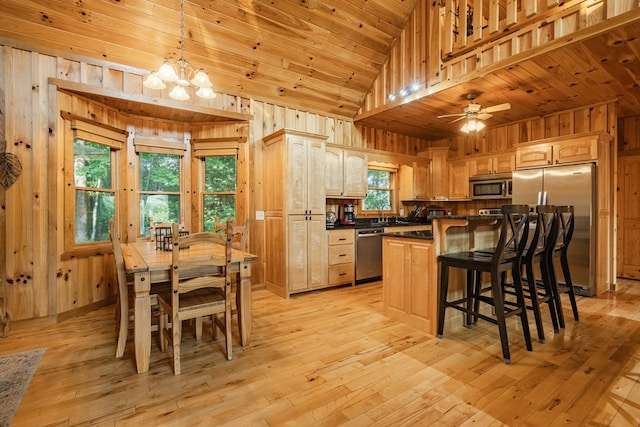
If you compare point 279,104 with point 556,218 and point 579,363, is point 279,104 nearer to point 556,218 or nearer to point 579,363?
point 556,218

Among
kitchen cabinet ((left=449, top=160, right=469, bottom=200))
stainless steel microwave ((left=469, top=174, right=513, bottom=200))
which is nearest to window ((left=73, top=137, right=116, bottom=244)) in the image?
kitchen cabinet ((left=449, top=160, right=469, bottom=200))

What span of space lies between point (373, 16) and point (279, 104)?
1.78 metres

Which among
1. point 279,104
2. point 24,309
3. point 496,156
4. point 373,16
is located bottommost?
point 24,309

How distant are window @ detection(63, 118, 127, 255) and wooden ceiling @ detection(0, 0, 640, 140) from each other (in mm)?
873

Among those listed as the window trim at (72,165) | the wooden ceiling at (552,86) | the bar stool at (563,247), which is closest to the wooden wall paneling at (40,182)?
the window trim at (72,165)

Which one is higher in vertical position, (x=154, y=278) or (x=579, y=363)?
(x=154, y=278)

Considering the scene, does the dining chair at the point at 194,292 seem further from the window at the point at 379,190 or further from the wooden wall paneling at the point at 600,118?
the wooden wall paneling at the point at 600,118

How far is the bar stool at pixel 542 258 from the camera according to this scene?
263 cm

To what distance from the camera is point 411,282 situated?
302 centimetres

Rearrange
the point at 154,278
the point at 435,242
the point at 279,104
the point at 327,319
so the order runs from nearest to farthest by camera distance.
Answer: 1. the point at 154,278
2. the point at 435,242
3. the point at 327,319
4. the point at 279,104

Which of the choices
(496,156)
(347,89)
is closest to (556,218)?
(496,156)

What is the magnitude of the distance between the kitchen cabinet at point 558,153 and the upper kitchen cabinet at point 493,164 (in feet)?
1.40

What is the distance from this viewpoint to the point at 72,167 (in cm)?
343

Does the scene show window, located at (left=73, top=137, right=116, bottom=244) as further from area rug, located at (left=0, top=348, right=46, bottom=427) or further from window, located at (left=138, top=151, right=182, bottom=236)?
area rug, located at (left=0, top=348, right=46, bottom=427)
